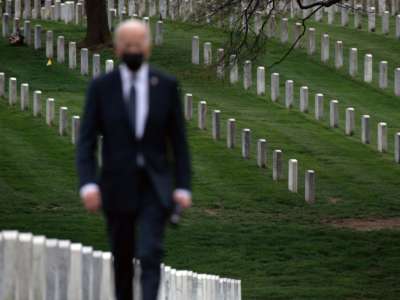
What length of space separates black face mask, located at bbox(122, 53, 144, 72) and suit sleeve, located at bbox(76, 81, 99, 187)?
235mm

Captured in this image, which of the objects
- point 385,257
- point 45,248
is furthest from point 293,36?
point 45,248

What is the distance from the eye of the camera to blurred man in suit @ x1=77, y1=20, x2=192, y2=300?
30.9 feet

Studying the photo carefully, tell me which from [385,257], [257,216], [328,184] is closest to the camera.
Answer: [385,257]

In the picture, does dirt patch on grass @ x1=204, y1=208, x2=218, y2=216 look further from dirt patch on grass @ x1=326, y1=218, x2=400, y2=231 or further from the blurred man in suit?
the blurred man in suit

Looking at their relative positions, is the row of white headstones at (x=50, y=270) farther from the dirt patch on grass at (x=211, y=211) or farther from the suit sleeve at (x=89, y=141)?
the dirt patch on grass at (x=211, y=211)

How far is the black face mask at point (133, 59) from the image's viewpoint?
30.4 ft

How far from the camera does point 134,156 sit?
9.51 meters

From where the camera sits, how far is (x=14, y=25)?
152 ft

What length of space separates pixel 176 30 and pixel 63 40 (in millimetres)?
5070

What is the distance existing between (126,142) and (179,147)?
1.02 feet

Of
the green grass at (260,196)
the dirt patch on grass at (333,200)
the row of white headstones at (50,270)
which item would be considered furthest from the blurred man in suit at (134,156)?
the dirt patch on grass at (333,200)

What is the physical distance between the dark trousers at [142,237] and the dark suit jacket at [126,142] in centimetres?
5

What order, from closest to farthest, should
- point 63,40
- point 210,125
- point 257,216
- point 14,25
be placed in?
point 257,216
point 210,125
point 63,40
point 14,25

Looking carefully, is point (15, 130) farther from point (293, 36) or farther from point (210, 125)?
point (293, 36)
